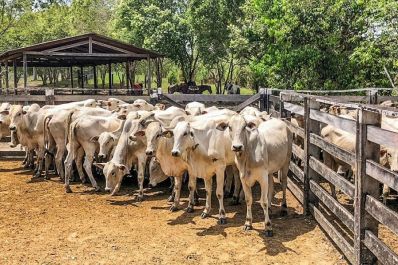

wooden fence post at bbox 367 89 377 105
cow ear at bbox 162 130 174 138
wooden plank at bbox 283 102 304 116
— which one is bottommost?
cow ear at bbox 162 130 174 138

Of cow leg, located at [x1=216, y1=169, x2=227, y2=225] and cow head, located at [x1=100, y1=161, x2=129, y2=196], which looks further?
cow head, located at [x1=100, y1=161, x2=129, y2=196]

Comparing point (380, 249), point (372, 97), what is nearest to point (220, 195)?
point (380, 249)

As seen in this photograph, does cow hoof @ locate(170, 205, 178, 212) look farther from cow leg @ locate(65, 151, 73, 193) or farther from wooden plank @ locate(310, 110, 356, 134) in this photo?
wooden plank @ locate(310, 110, 356, 134)

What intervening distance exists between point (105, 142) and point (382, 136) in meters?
6.38

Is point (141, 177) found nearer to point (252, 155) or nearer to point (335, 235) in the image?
point (252, 155)

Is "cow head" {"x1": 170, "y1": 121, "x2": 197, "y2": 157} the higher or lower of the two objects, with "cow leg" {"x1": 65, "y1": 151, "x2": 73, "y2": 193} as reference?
higher

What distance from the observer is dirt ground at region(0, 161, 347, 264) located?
6.02 metres

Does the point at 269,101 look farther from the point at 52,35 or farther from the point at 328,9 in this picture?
the point at 52,35

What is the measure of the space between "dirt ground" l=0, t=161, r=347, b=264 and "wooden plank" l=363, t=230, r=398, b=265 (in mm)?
895

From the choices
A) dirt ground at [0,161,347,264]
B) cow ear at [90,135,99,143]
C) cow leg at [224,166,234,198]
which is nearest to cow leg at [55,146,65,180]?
cow ear at [90,135,99,143]

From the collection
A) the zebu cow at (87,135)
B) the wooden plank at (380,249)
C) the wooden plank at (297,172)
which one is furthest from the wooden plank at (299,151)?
the zebu cow at (87,135)

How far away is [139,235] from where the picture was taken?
22.6ft

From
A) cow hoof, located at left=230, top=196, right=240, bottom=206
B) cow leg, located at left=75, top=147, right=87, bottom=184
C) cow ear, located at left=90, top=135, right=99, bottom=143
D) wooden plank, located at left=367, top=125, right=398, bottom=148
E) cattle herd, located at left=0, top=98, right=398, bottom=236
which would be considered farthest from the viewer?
cow leg, located at left=75, top=147, right=87, bottom=184

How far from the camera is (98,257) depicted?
6062 millimetres
